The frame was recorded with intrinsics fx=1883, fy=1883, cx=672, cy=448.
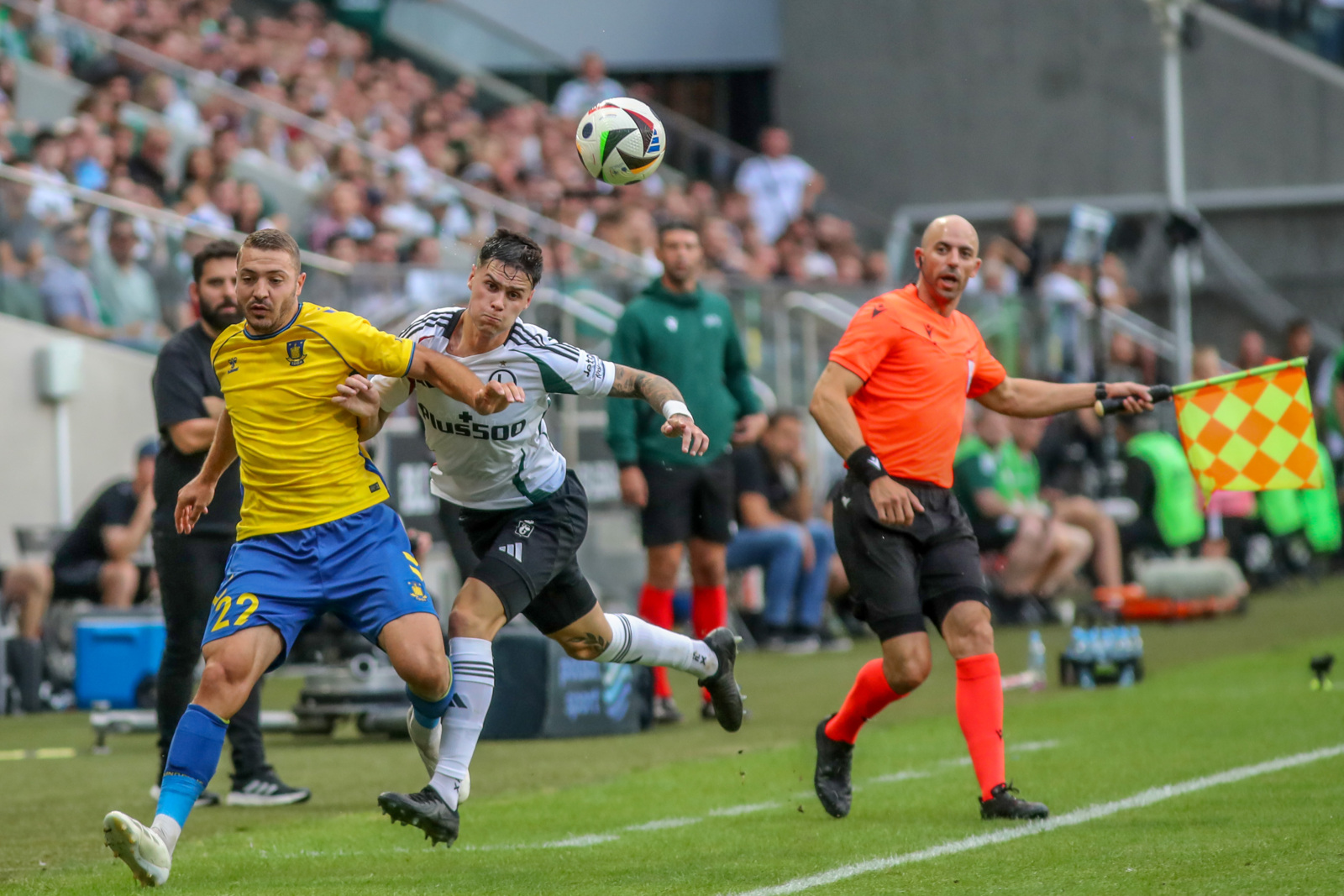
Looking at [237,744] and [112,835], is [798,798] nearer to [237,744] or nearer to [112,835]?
[237,744]

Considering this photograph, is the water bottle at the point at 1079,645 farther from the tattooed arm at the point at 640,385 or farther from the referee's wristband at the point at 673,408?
the referee's wristband at the point at 673,408

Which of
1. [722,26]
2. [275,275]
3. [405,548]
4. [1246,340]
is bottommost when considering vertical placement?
[405,548]

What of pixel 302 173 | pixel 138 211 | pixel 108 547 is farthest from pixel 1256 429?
pixel 302 173

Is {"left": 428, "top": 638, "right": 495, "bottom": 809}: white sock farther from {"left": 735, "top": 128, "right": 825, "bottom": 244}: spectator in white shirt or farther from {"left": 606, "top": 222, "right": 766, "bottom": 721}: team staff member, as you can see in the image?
{"left": 735, "top": 128, "right": 825, "bottom": 244}: spectator in white shirt

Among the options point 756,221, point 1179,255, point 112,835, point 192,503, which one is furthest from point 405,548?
point 756,221

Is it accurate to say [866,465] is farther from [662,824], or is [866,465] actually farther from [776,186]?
[776,186]

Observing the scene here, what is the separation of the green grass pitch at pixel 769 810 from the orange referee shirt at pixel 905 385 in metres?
1.42

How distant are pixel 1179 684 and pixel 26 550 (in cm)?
799

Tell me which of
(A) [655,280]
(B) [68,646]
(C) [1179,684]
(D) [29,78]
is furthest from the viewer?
(D) [29,78]

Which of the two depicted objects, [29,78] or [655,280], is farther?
[29,78]

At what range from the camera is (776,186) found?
80.2ft

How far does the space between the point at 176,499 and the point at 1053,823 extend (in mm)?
3826

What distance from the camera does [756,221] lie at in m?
23.7

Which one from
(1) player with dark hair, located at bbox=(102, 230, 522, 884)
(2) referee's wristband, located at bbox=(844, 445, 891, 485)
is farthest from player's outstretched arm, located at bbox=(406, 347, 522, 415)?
(2) referee's wristband, located at bbox=(844, 445, 891, 485)
